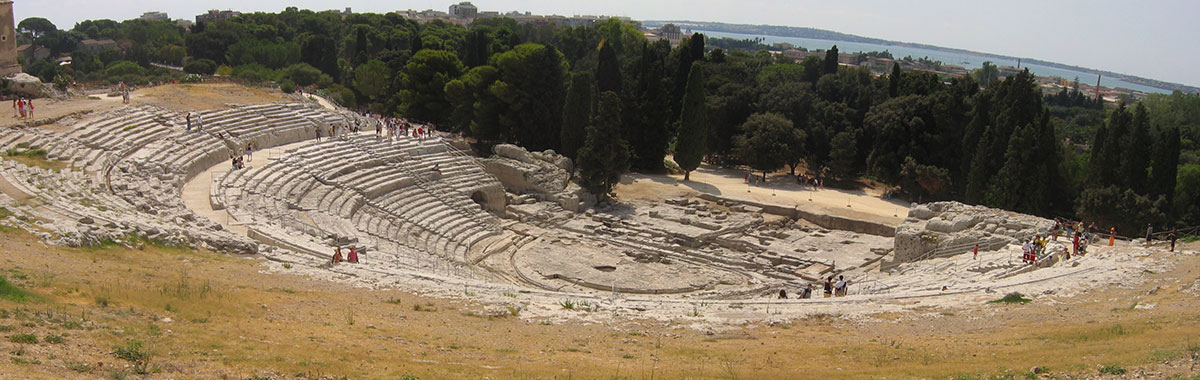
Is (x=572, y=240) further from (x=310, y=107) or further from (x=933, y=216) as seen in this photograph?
(x=310, y=107)

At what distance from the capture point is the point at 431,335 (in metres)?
14.0

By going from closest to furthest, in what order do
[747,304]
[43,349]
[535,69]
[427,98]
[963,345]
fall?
[43,349], [963,345], [747,304], [535,69], [427,98]

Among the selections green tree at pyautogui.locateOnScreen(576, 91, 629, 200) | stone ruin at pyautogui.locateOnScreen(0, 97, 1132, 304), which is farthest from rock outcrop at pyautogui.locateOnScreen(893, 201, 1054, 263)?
green tree at pyautogui.locateOnScreen(576, 91, 629, 200)

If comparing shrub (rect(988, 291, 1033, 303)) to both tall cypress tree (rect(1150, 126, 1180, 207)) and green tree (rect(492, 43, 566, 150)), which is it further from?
green tree (rect(492, 43, 566, 150))

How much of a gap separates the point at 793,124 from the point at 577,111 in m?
12.2

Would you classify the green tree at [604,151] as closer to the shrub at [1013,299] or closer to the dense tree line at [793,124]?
the dense tree line at [793,124]

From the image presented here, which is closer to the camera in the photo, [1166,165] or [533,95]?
[1166,165]

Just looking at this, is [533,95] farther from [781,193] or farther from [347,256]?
[347,256]

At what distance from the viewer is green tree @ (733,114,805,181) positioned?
42156 millimetres

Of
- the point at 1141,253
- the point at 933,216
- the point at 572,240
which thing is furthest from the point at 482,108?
the point at 1141,253

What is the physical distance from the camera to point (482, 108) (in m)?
42.9

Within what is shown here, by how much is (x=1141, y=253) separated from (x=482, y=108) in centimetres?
2937

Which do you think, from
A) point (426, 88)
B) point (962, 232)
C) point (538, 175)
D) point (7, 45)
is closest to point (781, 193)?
point (538, 175)

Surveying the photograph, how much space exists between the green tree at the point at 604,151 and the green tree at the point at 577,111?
155 inches
